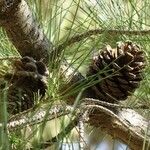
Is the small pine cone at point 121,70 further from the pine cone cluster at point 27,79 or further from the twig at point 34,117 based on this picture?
the twig at point 34,117

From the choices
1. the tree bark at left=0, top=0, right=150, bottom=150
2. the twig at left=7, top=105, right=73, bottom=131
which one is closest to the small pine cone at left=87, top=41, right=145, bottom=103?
the tree bark at left=0, top=0, right=150, bottom=150

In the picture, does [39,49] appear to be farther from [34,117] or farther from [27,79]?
[34,117]

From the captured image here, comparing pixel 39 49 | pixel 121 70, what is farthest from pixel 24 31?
pixel 121 70

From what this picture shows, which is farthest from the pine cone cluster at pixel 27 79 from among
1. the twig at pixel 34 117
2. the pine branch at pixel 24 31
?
the twig at pixel 34 117

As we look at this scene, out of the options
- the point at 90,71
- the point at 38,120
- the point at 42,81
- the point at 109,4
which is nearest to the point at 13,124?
the point at 38,120

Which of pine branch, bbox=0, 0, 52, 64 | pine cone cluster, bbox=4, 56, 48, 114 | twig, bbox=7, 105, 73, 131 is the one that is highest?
pine branch, bbox=0, 0, 52, 64

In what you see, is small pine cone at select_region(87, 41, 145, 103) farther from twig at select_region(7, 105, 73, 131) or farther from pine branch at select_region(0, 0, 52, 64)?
twig at select_region(7, 105, 73, 131)
